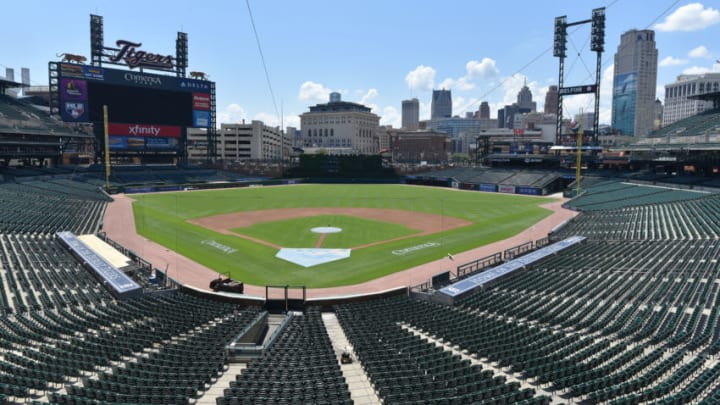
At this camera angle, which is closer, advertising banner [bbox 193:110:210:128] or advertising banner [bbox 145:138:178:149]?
advertising banner [bbox 145:138:178:149]

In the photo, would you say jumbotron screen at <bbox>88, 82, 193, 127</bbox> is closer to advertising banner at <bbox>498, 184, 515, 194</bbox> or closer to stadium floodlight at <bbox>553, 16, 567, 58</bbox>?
advertising banner at <bbox>498, 184, 515, 194</bbox>

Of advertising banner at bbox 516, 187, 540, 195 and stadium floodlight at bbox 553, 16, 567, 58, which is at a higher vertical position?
stadium floodlight at bbox 553, 16, 567, 58

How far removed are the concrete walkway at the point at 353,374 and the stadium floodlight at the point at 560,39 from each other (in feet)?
299

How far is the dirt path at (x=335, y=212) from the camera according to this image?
29.9 m

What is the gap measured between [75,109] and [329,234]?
63.0m

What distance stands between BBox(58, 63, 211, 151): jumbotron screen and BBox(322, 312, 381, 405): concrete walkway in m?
81.3

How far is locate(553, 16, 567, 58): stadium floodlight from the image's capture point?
302 ft

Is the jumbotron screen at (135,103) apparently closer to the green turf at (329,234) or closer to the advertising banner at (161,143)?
the advertising banner at (161,143)

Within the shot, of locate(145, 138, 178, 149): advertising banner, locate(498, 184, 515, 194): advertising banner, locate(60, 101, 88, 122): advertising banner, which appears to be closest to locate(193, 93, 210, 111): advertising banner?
locate(145, 138, 178, 149): advertising banner

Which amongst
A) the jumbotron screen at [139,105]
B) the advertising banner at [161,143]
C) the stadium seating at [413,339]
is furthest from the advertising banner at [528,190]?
the advertising banner at [161,143]

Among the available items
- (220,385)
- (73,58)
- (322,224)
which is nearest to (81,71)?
(73,58)

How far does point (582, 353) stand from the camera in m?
16.1

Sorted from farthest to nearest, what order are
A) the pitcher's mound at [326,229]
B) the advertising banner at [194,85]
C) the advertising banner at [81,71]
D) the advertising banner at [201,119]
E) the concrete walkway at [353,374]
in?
the advertising banner at [201,119]
the advertising banner at [194,85]
the advertising banner at [81,71]
the pitcher's mound at [326,229]
the concrete walkway at [353,374]

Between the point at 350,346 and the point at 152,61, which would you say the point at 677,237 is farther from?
the point at 152,61
